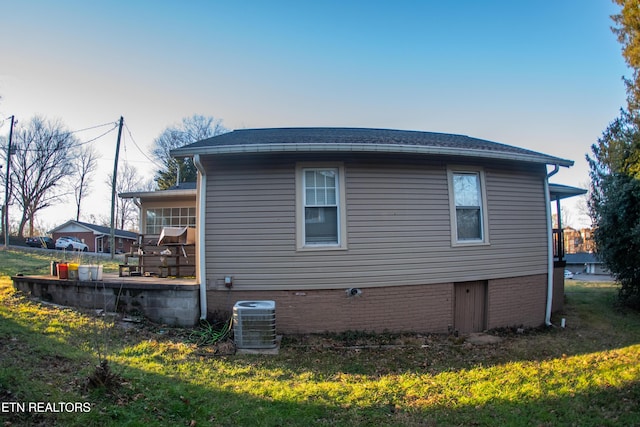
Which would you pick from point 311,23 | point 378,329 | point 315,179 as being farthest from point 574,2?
point 378,329

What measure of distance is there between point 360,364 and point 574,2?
417 inches

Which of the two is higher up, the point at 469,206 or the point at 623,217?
the point at 469,206

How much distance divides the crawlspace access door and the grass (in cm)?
→ 59

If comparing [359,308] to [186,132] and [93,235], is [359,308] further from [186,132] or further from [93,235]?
[93,235]

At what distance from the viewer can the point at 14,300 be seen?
22.0 ft

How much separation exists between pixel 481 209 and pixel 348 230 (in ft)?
9.62

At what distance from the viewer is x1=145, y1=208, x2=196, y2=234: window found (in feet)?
42.6

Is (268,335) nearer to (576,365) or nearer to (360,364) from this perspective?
(360,364)

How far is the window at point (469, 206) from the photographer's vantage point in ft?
23.5

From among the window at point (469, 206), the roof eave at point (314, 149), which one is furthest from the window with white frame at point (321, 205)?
the window at point (469, 206)

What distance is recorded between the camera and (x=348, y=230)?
256 inches

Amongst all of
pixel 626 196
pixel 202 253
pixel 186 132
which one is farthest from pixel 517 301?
pixel 186 132

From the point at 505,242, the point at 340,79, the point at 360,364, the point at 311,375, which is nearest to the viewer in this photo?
the point at 311,375

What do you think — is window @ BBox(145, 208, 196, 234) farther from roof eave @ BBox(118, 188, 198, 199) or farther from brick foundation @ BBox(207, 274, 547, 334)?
brick foundation @ BBox(207, 274, 547, 334)
